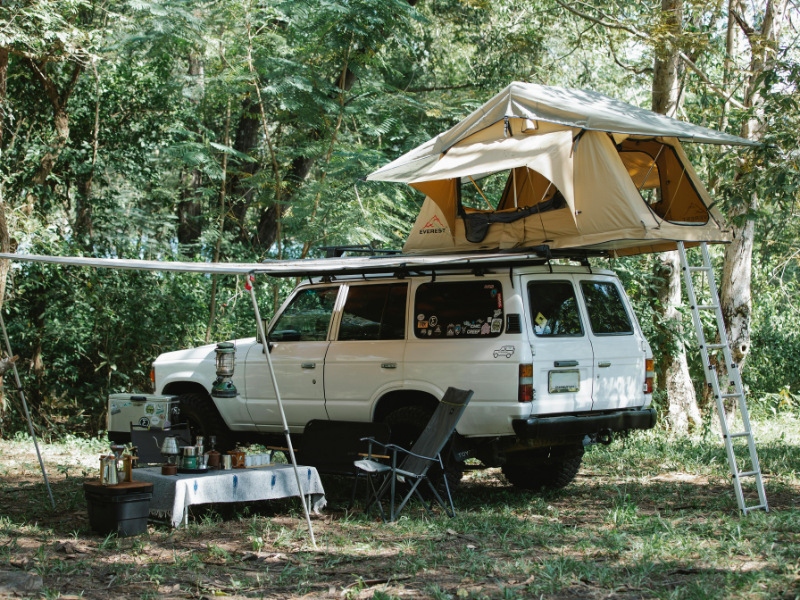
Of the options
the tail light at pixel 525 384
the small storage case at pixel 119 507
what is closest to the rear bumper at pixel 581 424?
the tail light at pixel 525 384

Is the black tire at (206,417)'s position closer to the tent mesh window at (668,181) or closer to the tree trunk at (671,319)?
the tent mesh window at (668,181)

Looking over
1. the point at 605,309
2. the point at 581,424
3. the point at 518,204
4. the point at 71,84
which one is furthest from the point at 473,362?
the point at 71,84

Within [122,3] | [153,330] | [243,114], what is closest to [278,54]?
[243,114]

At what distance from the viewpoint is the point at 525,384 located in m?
5.55

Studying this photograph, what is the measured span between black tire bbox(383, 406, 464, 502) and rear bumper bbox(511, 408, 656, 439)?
2.28 ft

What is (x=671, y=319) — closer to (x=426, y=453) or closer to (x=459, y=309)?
(x=459, y=309)

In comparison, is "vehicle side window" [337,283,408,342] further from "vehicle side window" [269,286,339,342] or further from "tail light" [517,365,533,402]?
"tail light" [517,365,533,402]

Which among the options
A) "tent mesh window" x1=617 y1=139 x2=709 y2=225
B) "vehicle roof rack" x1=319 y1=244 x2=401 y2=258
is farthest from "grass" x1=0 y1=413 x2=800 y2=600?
"tent mesh window" x1=617 y1=139 x2=709 y2=225

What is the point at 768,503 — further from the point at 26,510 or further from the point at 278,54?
the point at 278,54

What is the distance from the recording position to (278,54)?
1027 centimetres

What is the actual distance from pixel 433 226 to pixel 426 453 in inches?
98.8

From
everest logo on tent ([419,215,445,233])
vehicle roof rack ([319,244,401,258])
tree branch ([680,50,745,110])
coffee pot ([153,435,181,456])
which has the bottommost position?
coffee pot ([153,435,181,456])

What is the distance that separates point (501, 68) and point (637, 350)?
7.01m

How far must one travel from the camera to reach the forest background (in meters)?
9.45
